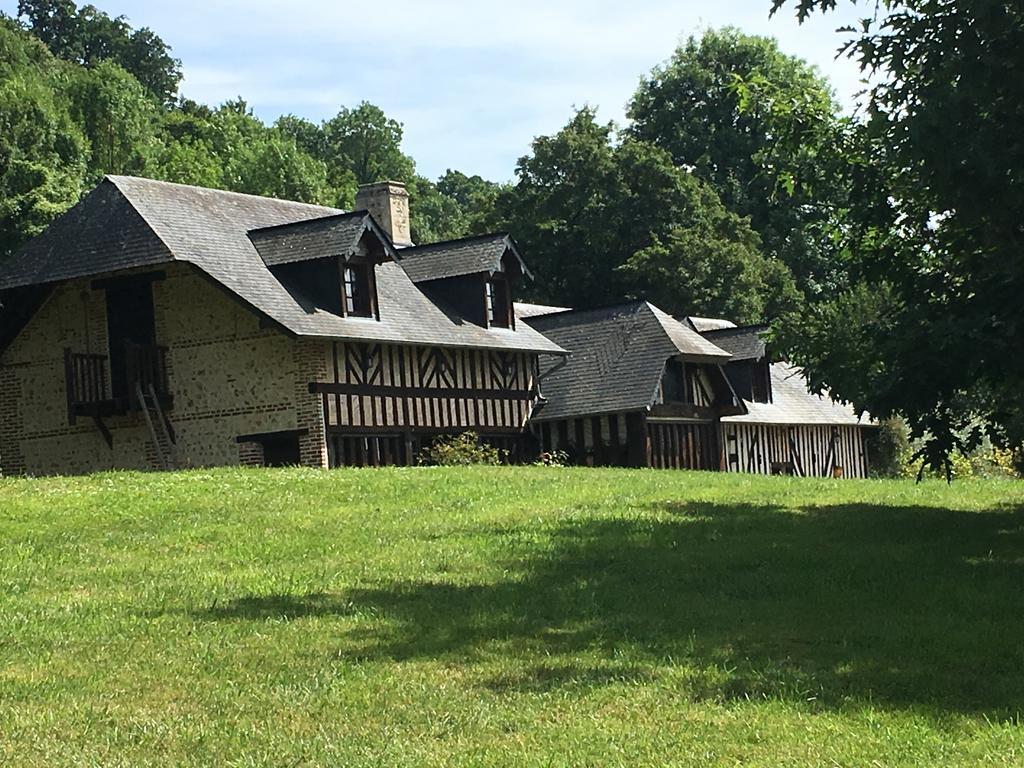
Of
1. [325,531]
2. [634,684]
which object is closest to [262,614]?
[634,684]

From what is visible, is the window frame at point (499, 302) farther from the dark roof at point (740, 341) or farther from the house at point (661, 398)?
the dark roof at point (740, 341)

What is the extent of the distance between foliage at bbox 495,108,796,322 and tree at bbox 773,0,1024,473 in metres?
36.9

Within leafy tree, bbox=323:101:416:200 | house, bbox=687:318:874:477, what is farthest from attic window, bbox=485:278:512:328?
leafy tree, bbox=323:101:416:200

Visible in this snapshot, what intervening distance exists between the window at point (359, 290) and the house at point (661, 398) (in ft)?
23.5

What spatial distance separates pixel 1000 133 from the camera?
16.5 m

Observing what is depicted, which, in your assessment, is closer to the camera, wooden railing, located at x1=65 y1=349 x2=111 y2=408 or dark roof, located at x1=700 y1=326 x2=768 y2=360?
wooden railing, located at x1=65 y1=349 x2=111 y2=408

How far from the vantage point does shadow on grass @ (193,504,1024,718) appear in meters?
11.3

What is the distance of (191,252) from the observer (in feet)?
103

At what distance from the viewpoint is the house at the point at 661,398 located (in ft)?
130

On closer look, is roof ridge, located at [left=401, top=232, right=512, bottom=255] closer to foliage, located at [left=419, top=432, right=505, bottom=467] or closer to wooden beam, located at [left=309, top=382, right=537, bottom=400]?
wooden beam, located at [left=309, top=382, right=537, bottom=400]

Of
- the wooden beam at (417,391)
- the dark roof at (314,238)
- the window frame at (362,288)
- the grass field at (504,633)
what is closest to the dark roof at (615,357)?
the wooden beam at (417,391)

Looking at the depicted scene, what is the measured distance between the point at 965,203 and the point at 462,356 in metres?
20.6

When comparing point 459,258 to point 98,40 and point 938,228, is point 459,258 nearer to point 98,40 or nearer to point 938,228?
point 938,228

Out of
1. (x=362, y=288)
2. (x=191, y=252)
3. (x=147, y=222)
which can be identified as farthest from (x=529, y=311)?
(x=147, y=222)
